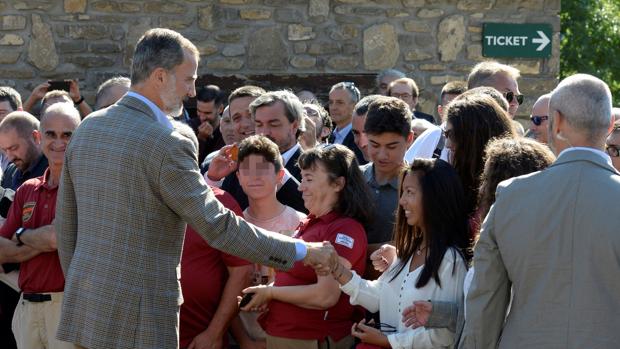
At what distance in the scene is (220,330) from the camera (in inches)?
204

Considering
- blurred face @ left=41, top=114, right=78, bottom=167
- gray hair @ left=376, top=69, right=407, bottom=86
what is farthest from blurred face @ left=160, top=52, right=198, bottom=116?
gray hair @ left=376, top=69, right=407, bottom=86

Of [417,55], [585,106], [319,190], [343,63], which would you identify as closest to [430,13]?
[417,55]

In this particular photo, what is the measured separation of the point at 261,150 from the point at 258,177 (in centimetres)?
16

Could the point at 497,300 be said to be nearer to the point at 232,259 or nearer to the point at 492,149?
the point at 492,149

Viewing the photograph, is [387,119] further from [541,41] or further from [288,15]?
[541,41]

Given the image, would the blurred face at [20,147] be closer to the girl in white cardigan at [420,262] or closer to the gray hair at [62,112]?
the gray hair at [62,112]

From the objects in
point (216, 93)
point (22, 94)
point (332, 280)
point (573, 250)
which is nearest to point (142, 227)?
point (332, 280)

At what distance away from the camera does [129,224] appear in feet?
13.8

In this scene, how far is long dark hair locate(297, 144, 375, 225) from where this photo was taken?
202 inches

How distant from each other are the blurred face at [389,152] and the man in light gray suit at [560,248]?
1.71m

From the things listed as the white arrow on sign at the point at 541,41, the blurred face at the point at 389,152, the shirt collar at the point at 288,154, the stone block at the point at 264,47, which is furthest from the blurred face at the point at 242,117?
the white arrow on sign at the point at 541,41

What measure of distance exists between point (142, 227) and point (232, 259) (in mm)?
1092

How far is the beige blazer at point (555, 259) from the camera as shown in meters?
3.54

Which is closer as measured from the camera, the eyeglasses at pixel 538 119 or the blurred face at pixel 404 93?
the eyeglasses at pixel 538 119
